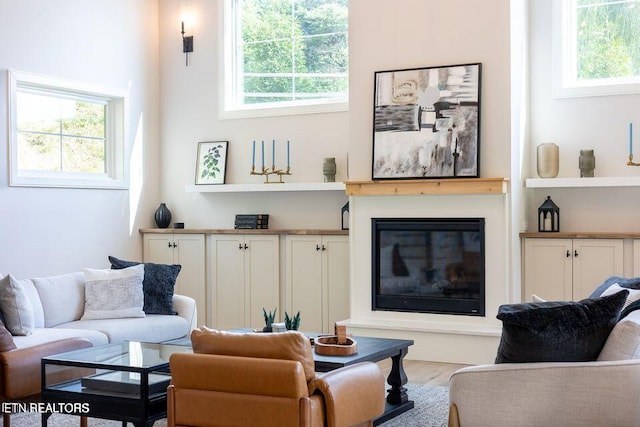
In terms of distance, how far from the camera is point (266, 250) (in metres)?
7.46

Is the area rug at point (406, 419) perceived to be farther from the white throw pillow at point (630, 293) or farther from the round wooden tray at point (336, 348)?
the white throw pillow at point (630, 293)

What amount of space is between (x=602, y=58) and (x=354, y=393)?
400 centimetres

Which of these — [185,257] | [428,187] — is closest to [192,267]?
[185,257]

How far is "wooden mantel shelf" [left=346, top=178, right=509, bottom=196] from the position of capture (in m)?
6.12

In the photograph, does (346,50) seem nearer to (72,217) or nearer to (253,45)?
(253,45)

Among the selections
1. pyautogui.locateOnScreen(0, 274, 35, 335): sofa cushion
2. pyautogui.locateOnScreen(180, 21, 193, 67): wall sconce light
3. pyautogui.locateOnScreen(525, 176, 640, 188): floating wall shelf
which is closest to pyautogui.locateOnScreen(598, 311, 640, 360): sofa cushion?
pyautogui.locateOnScreen(525, 176, 640, 188): floating wall shelf

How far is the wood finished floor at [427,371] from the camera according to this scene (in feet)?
18.6

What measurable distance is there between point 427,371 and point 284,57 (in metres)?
3.32

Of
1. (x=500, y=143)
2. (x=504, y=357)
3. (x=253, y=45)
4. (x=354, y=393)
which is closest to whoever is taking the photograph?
(x=504, y=357)

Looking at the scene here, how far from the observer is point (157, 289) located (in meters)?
6.26

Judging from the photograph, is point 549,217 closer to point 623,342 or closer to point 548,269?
point 548,269

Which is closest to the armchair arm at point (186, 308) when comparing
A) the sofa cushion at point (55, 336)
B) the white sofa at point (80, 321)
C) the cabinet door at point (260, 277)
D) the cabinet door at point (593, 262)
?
the white sofa at point (80, 321)

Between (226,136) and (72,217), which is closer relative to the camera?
(72,217)

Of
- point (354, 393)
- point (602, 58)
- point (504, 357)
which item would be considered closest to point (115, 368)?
point (354, 393)
